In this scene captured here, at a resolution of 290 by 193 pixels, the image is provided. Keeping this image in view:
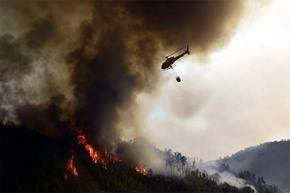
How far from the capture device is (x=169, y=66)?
171m
